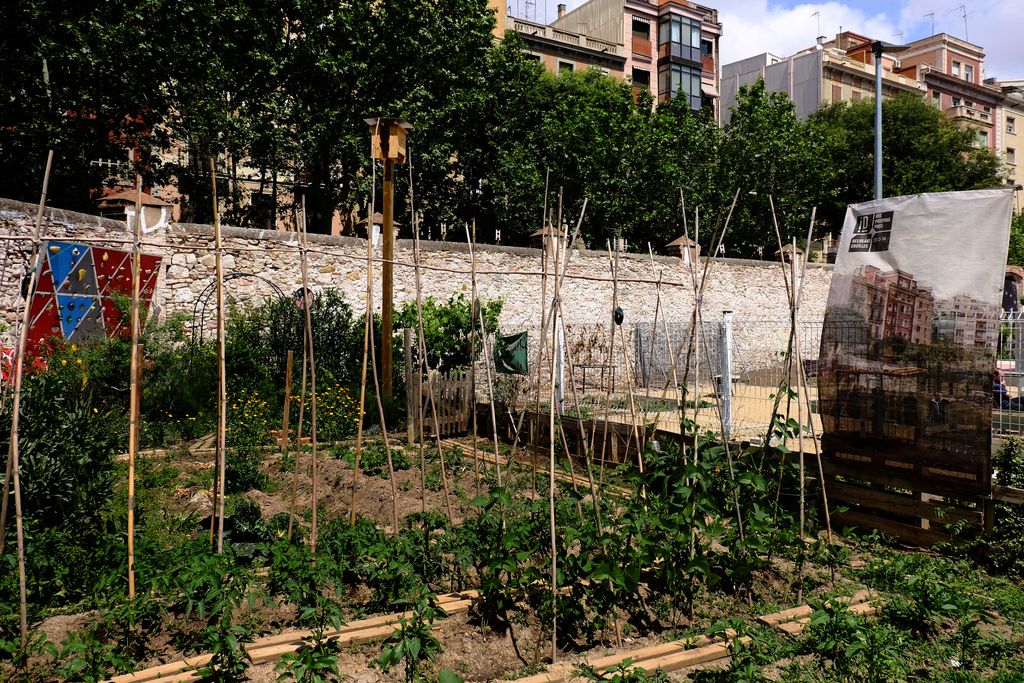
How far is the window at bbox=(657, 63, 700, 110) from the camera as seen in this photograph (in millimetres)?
34750

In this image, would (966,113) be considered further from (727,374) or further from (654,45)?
(727,374)

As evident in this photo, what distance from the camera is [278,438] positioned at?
801 centimetres

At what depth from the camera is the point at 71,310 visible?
346 inches

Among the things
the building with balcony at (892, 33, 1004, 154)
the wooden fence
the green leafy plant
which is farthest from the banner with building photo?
the building with balcony at (892, 33, 1004, 154)

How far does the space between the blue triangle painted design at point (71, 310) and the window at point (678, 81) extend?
30333mm

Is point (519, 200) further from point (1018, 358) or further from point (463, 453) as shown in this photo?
point (1018, 358)

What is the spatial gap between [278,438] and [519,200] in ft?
42.0

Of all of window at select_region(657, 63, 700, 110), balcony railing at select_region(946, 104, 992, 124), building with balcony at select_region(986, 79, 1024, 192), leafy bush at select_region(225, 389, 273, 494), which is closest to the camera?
leafy bush at select_region(225, 389, 273, 494)

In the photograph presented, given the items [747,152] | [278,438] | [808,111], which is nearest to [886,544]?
[278,438]

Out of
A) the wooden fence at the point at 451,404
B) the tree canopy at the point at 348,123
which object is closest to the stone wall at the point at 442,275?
the wooden fence at the point at 451,404

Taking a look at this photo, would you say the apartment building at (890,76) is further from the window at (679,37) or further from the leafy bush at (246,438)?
the leafy bush at (246,438)

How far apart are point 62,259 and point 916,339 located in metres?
9.02

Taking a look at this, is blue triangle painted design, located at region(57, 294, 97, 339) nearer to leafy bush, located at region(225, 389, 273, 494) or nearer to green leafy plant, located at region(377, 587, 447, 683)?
leafy bush, located at region(225, 389, 273, 494)

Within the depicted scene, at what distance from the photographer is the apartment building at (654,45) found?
110ft
